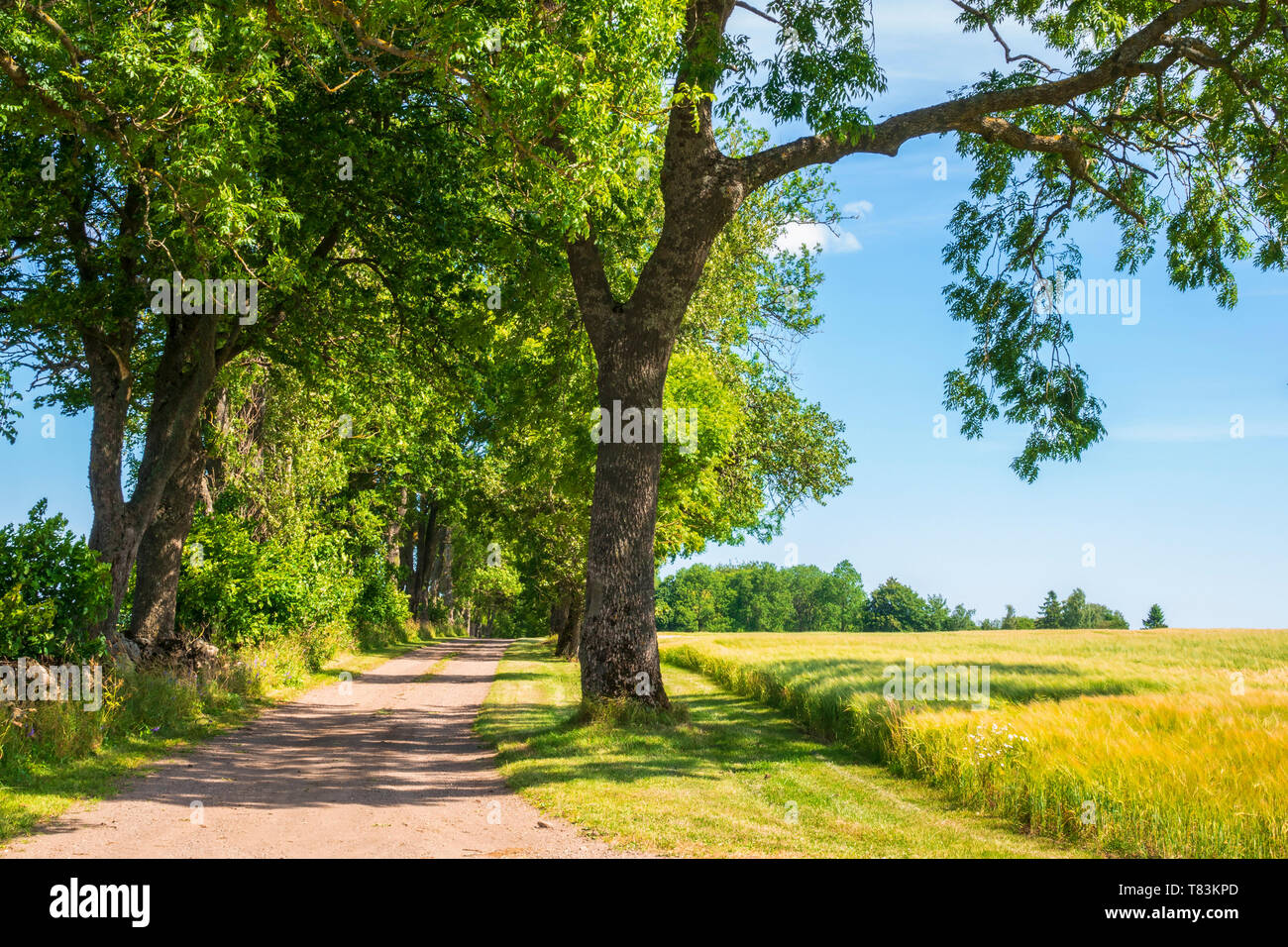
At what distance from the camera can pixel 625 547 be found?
14.4 meters

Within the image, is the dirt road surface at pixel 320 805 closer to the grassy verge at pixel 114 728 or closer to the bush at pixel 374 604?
the grassy verge at pixel 114 728

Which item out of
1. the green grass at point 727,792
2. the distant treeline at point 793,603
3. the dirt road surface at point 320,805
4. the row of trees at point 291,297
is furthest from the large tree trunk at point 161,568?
the distant treeline at point 793,603

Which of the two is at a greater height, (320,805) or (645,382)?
(645,382)

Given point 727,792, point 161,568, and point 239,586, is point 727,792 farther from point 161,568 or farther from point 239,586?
point 239,586

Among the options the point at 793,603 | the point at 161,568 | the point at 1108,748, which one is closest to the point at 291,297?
the point at 161,568

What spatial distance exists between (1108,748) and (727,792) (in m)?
4.28

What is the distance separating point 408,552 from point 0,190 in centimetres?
4541

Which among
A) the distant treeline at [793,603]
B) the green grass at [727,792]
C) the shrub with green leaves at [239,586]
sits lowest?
the distant treeline at [793,603]

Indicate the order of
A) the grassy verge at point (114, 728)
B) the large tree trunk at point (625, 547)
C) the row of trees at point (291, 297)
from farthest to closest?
the large tree trunk at point (625, 547), the row of trees at point (291, 297), the grassy verge at point (114, 728)

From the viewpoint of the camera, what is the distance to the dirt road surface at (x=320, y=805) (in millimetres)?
7730

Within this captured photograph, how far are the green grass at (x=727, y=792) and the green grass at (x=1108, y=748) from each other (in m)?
0.49

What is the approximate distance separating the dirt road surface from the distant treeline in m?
136

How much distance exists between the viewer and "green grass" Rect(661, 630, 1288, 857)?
26.3 feet

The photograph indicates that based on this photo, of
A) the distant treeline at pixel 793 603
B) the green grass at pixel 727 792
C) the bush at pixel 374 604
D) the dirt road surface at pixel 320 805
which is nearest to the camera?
the dirt road surface at pixel 320 805
